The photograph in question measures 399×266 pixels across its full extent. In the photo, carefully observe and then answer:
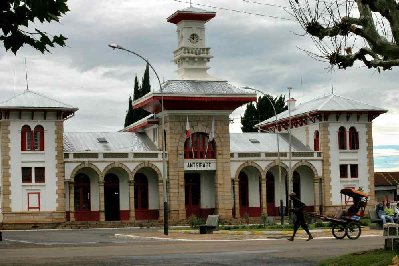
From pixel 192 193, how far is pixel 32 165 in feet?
40.1

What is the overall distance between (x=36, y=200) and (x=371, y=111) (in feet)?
88.4

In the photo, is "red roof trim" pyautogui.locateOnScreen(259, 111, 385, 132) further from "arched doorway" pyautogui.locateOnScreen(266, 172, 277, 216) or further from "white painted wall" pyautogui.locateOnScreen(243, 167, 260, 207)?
"white painted wall" pyautogui.locateOnScreen(243, 167, 260, 207)

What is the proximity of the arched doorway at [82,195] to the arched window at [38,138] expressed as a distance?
354cm

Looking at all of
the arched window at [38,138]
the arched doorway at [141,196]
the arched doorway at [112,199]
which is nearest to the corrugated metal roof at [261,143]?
the arched doorway at [141,196]

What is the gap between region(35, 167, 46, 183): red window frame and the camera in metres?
56.9

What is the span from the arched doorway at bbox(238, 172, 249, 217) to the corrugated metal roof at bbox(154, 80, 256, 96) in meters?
7.37

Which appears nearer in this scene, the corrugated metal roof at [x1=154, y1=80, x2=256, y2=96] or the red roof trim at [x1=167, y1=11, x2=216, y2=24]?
the corrugated metal roof at [x1=154, y1=80, x2=256, y2=96]

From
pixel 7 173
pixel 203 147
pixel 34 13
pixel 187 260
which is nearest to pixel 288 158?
pixel 203 147

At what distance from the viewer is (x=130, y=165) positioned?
59000 millimetres

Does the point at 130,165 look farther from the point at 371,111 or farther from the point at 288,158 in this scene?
the point at 371,111

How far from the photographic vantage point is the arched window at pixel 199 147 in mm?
60688

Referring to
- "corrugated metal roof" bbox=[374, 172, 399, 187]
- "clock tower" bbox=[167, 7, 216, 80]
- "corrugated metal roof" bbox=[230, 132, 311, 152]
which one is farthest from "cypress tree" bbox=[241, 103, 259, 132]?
"clock tower" bbox=[167, 7, 216, 80]

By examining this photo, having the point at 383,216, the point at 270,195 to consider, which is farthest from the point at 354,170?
the point at 383,216

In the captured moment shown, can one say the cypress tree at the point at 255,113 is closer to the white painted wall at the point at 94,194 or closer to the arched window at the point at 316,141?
the arched window at the point at 316,141
